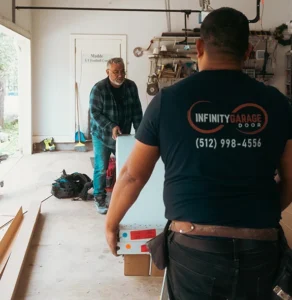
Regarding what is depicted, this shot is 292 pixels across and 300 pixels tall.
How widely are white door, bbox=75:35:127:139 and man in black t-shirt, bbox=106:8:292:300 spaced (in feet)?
22.0

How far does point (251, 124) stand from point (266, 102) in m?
0.09

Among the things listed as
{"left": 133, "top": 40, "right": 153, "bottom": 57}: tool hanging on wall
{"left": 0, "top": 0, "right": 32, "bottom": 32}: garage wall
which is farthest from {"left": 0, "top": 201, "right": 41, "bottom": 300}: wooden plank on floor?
{"left": 133, "top": 40, "right": 153, "bottom": 57}: tool hanging on wall

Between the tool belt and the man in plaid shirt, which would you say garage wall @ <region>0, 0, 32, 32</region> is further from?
the tool belt

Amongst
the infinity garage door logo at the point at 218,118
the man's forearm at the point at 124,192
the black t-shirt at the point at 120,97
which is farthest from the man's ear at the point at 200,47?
the black t-shirt at the point at 120,97

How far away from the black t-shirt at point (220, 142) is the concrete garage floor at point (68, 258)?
1.62m

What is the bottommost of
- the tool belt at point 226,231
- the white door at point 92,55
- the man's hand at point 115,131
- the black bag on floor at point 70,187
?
the black bag on floor at point 70,187

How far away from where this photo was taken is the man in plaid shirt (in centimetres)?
389

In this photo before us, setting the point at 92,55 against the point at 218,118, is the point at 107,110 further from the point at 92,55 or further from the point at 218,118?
the point at 92,55

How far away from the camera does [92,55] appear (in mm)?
7727

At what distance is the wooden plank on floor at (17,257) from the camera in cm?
257

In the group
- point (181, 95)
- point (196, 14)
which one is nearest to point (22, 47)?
point (196, 14)

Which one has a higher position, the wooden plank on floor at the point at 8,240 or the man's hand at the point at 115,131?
the man's hand at the point at 115,131

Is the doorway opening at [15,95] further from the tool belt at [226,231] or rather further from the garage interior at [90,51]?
the tool belt at [226,231]

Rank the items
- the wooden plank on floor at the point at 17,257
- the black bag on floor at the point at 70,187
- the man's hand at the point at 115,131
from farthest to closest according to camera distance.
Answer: the black bag on floor at the point at 70,187
the man's hand at the point at 115,131
the wooden plank on floor at the point at 17,257
